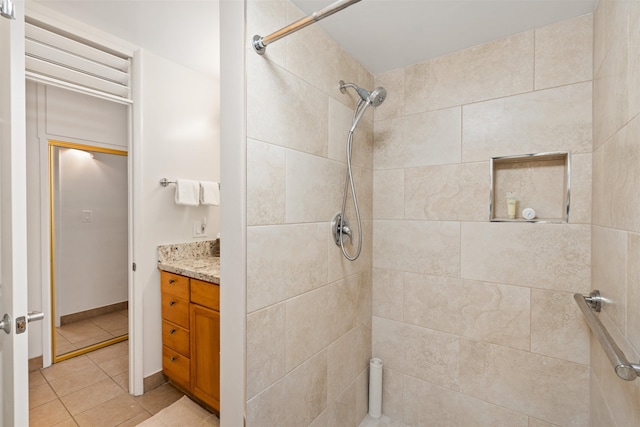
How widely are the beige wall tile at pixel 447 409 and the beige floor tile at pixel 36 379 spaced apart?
266cm

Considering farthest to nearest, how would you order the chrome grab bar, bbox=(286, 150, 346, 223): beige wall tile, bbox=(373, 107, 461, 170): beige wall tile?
bbox=(373, 107, 461, 170): beige wall tile < bbox=(286, 150, 346, 223): beige wall tile < the chrome grab bar

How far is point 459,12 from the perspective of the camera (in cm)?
130

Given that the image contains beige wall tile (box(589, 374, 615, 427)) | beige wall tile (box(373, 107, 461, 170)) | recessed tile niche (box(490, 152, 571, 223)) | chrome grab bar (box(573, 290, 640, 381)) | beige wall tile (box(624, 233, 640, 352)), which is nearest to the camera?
chrome grab bar (box(573, 290, 640, 381))

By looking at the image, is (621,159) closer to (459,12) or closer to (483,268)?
(483,268)

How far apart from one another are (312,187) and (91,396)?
2211mm

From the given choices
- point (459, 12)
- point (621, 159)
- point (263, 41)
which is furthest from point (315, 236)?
point (459, 12)

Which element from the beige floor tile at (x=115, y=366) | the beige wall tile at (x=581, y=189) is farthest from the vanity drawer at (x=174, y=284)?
the beige wall tile at (x=581, y=189)

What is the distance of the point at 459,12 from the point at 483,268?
126cm

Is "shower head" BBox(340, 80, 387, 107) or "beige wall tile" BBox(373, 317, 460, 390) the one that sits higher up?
"shower head" BBox(340, 80, 387, 107)

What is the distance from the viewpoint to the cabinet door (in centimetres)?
176

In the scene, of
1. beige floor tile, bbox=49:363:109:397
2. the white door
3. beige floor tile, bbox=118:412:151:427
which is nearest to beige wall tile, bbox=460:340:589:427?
the white door

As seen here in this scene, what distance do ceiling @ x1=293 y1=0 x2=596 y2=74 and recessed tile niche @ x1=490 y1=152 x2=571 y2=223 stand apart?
2.06 ft

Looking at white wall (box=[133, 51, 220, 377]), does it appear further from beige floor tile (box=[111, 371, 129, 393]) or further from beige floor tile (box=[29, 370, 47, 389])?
beige floor tile (box=[29, 370, 47, 389])

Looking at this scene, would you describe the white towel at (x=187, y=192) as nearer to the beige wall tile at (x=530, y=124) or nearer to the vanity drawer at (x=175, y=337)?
the vanity drawer at (x=175, y=337)
